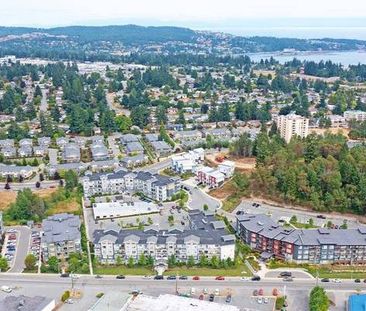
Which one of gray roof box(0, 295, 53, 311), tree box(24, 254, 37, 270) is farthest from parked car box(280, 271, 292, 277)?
tree box(24, 254, 37, 270)

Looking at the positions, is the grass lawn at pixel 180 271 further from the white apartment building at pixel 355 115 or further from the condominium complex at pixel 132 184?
the white apartment building at pixel 355 115

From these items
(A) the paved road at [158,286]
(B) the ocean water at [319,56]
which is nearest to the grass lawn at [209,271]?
(A) the paved road at [158,286]

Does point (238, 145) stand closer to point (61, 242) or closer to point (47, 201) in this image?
point (47, 201)

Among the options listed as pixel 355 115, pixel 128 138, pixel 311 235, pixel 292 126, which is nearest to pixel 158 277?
pixel 311 235

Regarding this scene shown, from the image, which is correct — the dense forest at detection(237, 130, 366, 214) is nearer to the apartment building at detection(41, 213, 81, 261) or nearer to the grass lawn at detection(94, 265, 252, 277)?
the grass lawn at detection(94, 265, 252, 277)

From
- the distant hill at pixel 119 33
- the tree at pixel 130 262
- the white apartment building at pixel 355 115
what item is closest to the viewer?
the tree at pixel 130 262

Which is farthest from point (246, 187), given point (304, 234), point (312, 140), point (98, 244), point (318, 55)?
point (318, 55)
